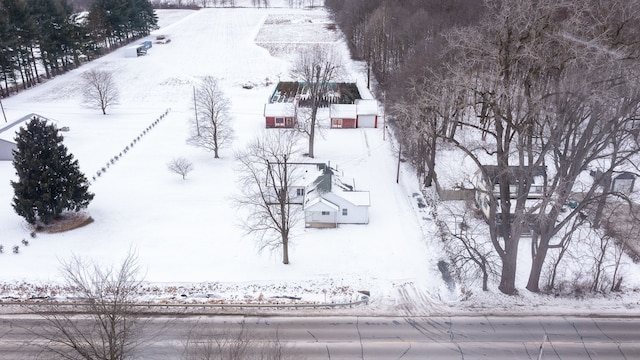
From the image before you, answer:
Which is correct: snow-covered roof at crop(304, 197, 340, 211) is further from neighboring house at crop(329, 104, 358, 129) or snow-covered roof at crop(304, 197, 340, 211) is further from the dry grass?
neighboring house at crop(329, 104, 358, 129)

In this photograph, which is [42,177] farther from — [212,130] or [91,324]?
[212,130]

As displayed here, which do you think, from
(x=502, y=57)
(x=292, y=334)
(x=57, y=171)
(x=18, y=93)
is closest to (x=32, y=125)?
(x=57, y=171)

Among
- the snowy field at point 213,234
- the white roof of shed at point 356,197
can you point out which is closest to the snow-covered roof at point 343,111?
the snowy field at point 213,234

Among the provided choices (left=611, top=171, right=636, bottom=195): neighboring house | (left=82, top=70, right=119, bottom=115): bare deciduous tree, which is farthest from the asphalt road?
(left=82, top=70, right=119, bottom=115): bare deciduous tree

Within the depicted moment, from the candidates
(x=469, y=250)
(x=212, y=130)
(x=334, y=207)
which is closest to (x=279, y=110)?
(x=212, y=130)

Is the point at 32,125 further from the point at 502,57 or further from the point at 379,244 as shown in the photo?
the point at 502,57
